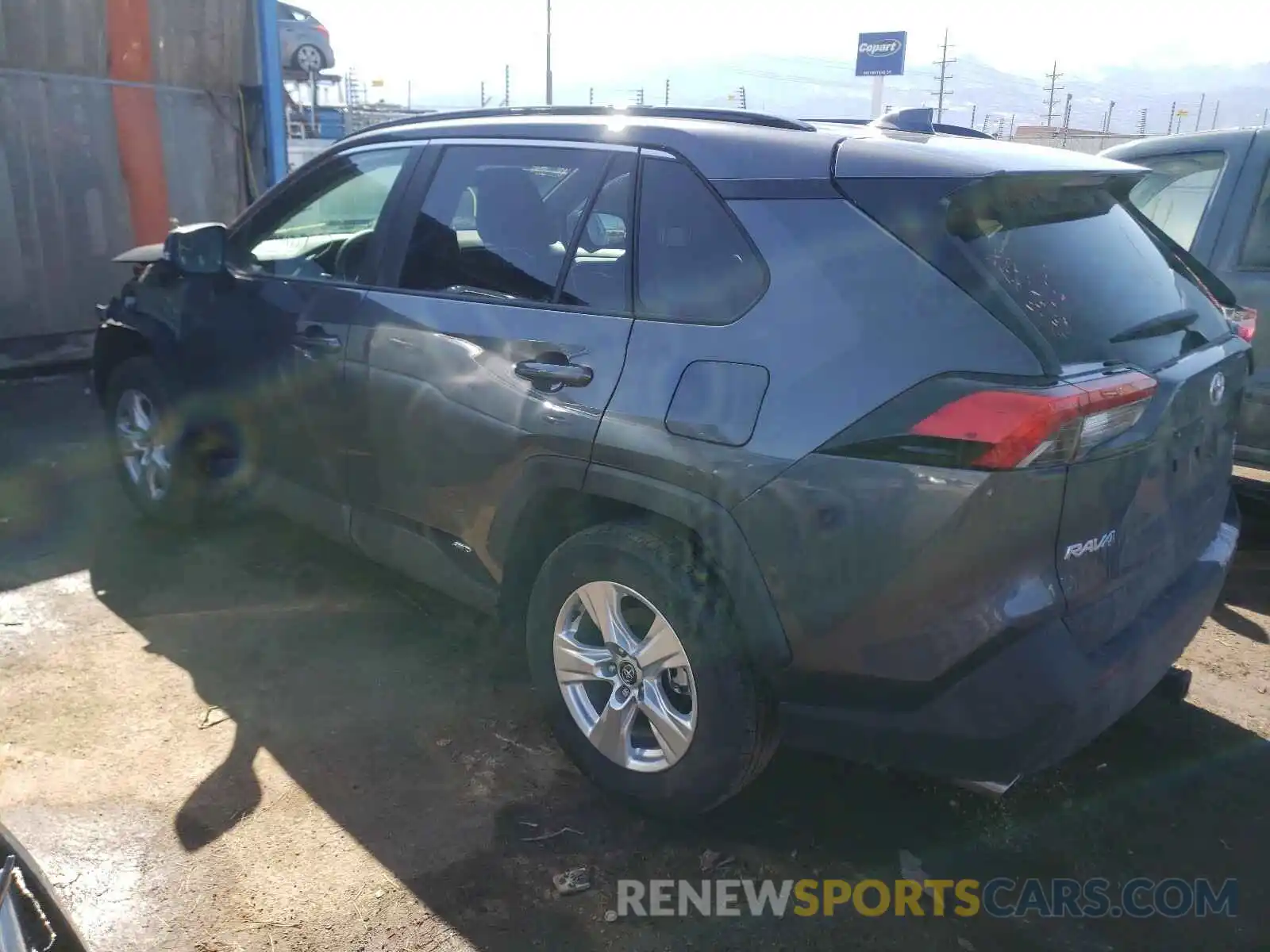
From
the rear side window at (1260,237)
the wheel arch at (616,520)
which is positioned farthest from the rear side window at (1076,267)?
the rear side window at (1260,237)

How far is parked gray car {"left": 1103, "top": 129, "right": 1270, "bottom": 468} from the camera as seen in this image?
462cm

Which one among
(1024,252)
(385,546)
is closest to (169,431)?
(385,546)

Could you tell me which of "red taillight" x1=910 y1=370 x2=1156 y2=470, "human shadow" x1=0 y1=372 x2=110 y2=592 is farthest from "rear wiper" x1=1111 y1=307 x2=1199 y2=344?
"human shadow" x1=0 y1=372 x2=110 y2=592

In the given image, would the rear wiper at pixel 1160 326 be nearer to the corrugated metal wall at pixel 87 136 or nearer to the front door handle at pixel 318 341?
the front door handle at pixel 318 341

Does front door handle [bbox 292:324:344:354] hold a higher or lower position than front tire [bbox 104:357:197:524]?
higher

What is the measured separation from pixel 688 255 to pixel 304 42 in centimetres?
2722

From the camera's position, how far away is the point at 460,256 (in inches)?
125

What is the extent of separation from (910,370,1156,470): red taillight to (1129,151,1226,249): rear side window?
3.32 meters

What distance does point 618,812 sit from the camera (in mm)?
2844

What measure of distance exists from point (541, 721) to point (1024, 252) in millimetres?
2016

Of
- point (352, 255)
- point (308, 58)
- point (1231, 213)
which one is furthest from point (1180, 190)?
point (308, 58)

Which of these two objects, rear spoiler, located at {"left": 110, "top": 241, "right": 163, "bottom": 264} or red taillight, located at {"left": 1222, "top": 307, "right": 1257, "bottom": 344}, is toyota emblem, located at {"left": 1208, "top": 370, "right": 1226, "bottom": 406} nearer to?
red taillight, located at {"left": 1222, "top": 307, "right": 1257, "bottom": 344}

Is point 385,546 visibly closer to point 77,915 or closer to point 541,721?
point 541,721

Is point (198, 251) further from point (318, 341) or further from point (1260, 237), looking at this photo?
point (1260, 237)
